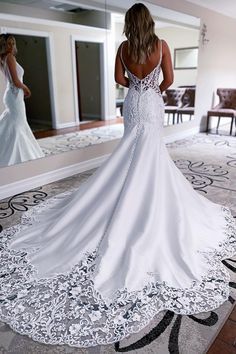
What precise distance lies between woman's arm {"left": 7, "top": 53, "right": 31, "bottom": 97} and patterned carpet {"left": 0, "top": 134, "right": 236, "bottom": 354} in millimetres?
1069

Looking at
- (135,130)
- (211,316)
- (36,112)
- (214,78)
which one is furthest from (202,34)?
(211,316)

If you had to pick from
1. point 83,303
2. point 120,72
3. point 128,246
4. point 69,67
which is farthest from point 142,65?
point 69,67

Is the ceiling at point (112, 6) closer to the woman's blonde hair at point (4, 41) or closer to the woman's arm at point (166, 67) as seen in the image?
the woman's blonde hair at point (4, 41)

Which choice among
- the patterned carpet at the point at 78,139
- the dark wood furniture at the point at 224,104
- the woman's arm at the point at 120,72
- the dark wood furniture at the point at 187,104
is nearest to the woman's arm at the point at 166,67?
the woman's arm at the point at 120,72

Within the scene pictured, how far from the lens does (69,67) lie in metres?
3.56

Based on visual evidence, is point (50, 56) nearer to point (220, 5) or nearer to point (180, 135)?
point (180, 135)

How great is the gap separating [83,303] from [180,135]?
471cm

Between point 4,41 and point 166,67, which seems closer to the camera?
point 166,67

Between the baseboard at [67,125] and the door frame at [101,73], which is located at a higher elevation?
the door frame at [101,73]

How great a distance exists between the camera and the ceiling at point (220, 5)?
5296mm

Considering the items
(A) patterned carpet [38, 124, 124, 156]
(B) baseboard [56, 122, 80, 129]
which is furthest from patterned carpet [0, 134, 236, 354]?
(B) baseboard [56, 122, 80, 129]

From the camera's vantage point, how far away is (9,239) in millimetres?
2266

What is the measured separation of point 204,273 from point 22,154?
2.24m

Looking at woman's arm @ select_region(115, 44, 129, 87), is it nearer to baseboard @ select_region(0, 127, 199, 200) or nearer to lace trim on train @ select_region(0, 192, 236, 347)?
lace trim on train @ select_region(0, 192, 236, 347)
